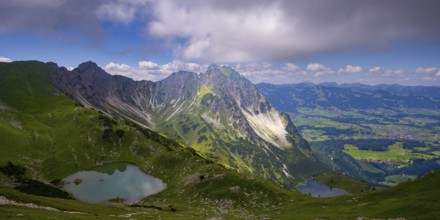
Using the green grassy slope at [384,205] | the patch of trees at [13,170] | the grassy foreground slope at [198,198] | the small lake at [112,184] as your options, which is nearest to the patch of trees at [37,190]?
the grassy foreground slope at [198,198]

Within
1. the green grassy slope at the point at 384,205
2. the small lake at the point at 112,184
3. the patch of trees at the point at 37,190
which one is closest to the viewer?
the green grassy slope at the point at 384,205

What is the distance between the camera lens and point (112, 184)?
16238cm

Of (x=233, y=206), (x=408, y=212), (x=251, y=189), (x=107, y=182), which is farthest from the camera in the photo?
(x=107, y=182)

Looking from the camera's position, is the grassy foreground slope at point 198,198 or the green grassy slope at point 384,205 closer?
the grassy foreground slope at point 198,198

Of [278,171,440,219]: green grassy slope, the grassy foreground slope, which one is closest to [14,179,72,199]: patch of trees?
the grassy foreground slope

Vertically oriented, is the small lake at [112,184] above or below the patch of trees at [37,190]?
below

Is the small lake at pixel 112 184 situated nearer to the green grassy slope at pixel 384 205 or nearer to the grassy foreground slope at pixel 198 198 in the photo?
the grassy foreground slope at pixel 198 198

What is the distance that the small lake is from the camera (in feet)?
477

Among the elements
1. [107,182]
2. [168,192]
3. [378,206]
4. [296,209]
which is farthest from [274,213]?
[107,182]

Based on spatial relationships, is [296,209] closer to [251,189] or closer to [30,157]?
[251,189]

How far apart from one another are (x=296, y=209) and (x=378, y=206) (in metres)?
30.4

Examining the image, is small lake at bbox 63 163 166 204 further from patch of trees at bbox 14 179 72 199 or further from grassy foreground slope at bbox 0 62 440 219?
patch of trees at bbox 14 179 72 199

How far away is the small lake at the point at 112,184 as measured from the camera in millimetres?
145375

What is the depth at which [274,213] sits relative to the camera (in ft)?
362
